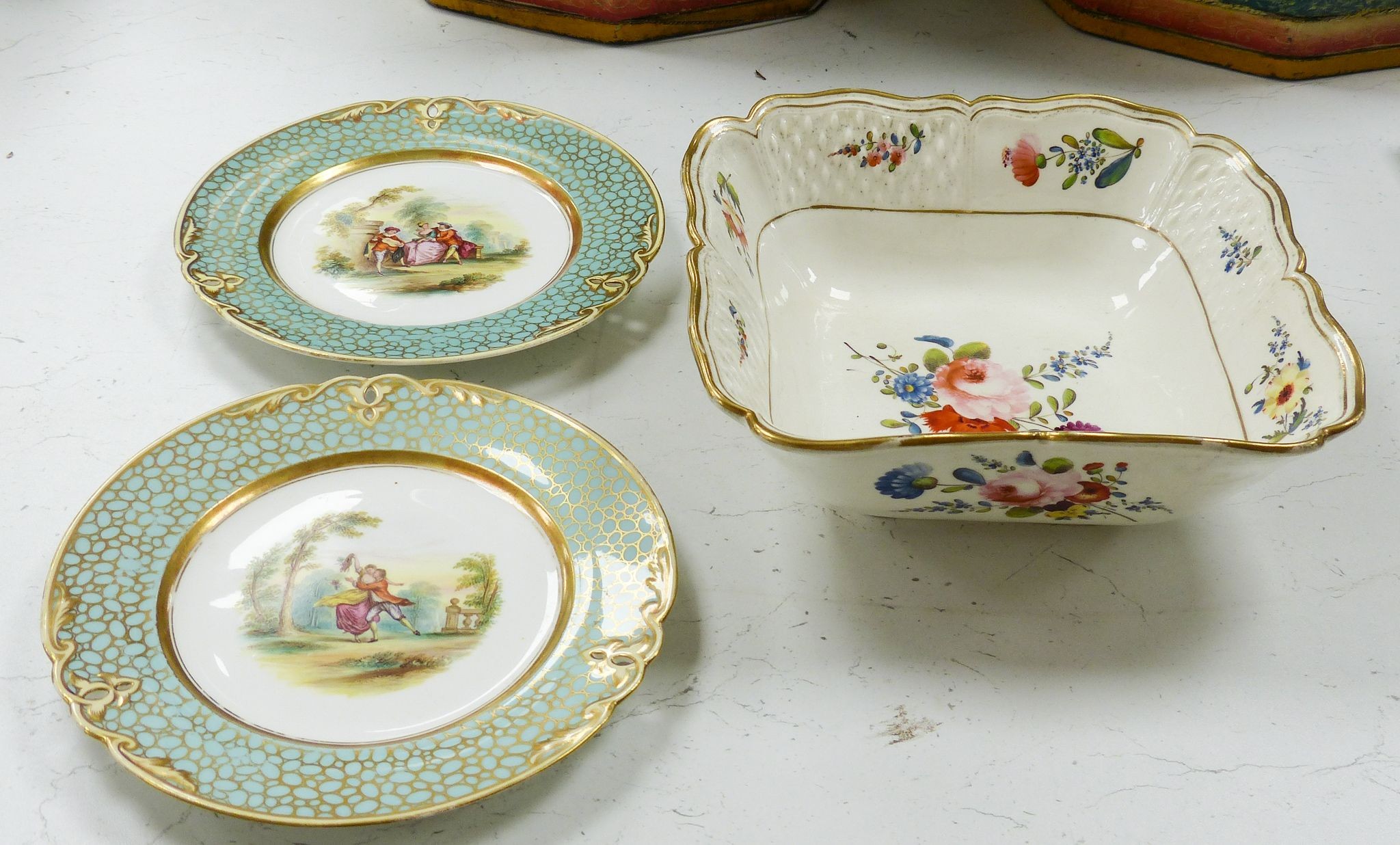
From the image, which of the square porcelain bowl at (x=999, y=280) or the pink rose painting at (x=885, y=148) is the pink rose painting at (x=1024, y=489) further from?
the pink rose painting at (x=885, y=148)

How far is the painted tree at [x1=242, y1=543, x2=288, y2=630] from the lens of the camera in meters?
0.85

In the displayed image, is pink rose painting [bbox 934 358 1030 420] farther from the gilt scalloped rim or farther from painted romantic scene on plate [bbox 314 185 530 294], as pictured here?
painted romantic scene on plate [bbox 314 185 530 294]

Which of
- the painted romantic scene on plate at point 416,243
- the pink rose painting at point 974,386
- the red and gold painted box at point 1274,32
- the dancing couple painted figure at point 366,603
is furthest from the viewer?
the red and gold painted box at point 1274,32

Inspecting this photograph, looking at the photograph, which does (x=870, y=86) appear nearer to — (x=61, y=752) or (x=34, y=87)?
(x=34, y=87)

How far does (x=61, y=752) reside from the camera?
808 mm

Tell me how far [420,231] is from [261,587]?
46 centimetres

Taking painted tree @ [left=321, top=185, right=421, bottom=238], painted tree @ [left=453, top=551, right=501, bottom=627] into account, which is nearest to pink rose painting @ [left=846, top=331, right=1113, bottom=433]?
painted tree @ [left=453, top=551, right=501, bottom=627]

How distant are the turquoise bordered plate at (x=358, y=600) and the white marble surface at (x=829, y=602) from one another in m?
0.05

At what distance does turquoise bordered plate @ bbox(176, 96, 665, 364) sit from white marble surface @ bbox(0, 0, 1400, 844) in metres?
0.07

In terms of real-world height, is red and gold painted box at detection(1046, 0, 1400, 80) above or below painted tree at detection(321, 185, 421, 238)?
above

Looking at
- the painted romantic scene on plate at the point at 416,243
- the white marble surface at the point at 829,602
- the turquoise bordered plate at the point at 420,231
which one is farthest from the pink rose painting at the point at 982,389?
the painted romantic scene on plate at the point at 416,243

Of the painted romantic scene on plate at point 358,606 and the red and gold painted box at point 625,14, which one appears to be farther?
the red and gold painted box at point 625,14

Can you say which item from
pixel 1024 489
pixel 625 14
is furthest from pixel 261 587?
pixel 625 14

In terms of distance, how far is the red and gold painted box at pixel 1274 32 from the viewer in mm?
1451
